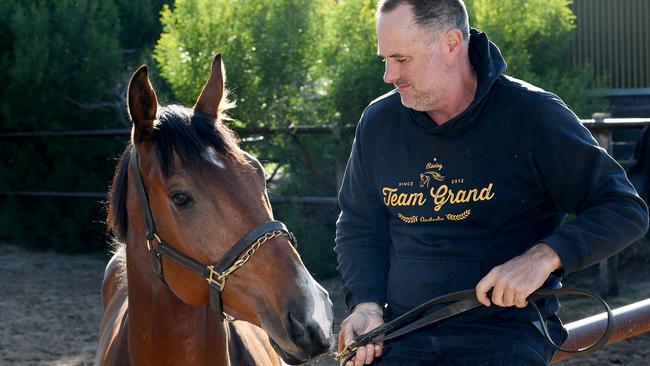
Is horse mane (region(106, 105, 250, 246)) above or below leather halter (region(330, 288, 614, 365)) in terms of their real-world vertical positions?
above

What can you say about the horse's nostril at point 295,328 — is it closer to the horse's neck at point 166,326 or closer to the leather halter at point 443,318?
the leather halter at point 443,318

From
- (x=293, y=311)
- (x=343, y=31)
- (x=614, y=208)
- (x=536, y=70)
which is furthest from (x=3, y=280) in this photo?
(x=614, y=208)

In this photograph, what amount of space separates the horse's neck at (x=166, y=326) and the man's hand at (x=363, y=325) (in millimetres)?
570

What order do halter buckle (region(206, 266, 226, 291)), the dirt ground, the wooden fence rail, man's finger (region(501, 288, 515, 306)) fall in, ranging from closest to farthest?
man's finger (region(501, 288, 515, 306))
halter buckle (region(206, 266, 226, 291))
the dirt ground
the wooden fence rail

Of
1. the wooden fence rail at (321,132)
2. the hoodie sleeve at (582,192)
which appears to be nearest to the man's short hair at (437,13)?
the hoodie sleeve at (582,192)

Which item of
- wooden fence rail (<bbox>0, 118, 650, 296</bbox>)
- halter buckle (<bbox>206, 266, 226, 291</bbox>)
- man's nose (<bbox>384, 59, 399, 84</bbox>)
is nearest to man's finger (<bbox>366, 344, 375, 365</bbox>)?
halter buckle (<bbox>206, 266, 226, 291</bbox>)

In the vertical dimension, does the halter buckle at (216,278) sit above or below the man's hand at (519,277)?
below

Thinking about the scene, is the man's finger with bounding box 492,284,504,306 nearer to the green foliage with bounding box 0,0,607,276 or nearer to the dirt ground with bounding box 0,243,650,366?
the dirt ground with bounding box 0,243,650,366

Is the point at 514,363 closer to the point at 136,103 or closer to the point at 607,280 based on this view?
the point at 136,103

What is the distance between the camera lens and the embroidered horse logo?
2217 mm

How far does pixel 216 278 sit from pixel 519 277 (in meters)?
0.87

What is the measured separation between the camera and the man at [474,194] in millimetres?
2057

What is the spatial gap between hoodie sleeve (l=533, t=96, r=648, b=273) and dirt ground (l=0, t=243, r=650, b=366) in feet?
10.6

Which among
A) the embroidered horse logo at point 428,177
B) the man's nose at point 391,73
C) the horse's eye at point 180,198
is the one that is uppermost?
the man's nose at point 391,73
